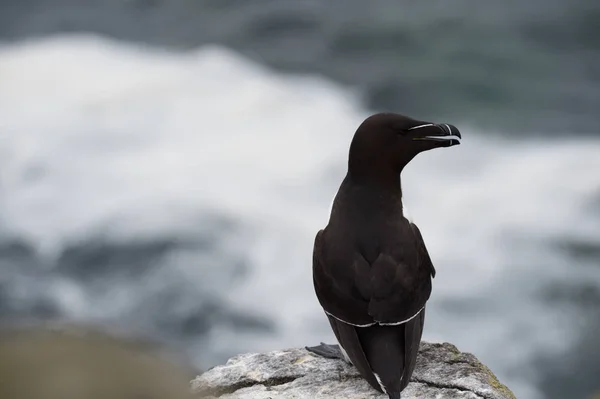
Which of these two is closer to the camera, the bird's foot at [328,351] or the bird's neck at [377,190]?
the bird's neck at [377,190]

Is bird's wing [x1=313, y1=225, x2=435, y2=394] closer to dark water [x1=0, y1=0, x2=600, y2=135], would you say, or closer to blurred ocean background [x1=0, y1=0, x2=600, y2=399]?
blurred ocean background [x1=0, y1=0, x2=600, y2=399]

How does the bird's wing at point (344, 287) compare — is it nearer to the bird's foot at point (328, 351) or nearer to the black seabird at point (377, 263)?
the black seabird at point (377, 263)

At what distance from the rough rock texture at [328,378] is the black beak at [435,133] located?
136 centimetres

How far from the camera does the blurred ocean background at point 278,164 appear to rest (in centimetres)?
1822

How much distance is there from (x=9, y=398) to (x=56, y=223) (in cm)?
1905

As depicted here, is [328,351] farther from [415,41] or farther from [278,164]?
[415,41]

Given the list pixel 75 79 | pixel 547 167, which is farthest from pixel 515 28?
pixel 75 79

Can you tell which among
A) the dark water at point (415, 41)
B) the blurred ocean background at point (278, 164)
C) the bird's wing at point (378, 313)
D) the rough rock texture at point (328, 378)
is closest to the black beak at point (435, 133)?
the bird's wing at point (378, 313)

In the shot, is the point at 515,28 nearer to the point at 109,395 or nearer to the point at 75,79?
the point at 75,79

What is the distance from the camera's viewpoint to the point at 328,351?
6.48m

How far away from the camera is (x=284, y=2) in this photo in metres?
27.9

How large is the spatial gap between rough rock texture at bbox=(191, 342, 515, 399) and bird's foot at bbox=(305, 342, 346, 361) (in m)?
0.03

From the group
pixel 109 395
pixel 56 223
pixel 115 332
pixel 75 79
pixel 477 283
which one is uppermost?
pixel 75 79

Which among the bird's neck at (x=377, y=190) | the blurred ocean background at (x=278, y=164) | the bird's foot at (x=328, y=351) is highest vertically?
the blurred ocean background at (x=278, y=164)
